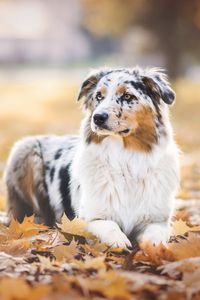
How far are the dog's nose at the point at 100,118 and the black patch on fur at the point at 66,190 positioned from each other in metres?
1.23

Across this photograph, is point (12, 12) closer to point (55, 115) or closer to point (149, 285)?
point (55, 115)

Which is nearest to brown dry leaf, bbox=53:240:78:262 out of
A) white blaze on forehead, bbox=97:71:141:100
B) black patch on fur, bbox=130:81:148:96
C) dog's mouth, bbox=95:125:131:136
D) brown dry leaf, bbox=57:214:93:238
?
brown dry leaf, bbox=57:214:93:238

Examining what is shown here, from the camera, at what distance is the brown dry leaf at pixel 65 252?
15.9 ft

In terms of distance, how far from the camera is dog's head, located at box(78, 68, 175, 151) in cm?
571

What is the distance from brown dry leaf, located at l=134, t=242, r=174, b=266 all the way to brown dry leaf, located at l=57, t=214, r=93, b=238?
2.12 ft

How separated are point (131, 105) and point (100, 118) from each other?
385 mm

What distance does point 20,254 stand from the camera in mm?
5043

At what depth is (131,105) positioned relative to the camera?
5844 millimetres

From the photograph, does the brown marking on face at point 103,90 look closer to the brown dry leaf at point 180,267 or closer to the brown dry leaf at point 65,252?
the brown dry leaf at point 65,252

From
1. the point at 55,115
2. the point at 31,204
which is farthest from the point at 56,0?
the point at 31,204

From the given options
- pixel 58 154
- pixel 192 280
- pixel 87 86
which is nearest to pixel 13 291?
pixel 192 280

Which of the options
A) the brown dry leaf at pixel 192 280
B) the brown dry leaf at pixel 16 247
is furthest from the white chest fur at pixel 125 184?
the brown dry leaf at pixel 192 280

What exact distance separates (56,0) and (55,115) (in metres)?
26.1

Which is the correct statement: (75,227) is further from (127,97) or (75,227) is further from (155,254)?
(127,97)
